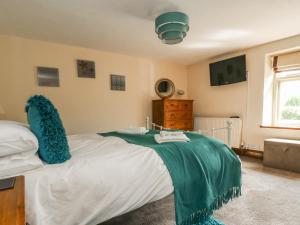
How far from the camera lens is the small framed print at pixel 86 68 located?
3.40 meters

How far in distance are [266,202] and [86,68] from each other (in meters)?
3.35

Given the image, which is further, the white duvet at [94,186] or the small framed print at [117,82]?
the small framed print at [117,82]

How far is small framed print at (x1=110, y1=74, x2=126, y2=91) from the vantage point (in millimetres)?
3779

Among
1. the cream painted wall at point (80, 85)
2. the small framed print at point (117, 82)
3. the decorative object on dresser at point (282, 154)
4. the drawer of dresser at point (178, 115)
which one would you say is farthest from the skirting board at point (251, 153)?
the small framed print at point (117, 82)

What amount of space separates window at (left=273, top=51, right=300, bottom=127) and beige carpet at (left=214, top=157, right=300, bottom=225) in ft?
3.51

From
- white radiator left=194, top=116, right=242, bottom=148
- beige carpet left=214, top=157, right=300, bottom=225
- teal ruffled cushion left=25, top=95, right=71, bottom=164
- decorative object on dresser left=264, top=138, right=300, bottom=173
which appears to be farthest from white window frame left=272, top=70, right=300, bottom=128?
teal ruffled cushion left=25, top=95, right=71, bottom=164

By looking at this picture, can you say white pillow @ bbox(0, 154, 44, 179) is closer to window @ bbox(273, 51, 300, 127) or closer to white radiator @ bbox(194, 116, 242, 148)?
white radiator @ bbox(194, 116, 242, 148)

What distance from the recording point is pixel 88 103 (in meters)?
3.52

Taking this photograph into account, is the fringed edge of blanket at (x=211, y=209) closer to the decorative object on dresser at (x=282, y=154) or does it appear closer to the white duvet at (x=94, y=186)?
the white duvet at (x=94, y=186)

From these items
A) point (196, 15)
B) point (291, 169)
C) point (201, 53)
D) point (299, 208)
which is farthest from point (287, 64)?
point (299, 208)

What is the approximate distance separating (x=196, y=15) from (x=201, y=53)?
5.57 ft

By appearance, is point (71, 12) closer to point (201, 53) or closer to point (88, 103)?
point (88, 103)

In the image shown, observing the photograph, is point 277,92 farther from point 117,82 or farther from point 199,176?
point 117,82

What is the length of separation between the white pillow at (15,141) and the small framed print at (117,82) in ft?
8.82
